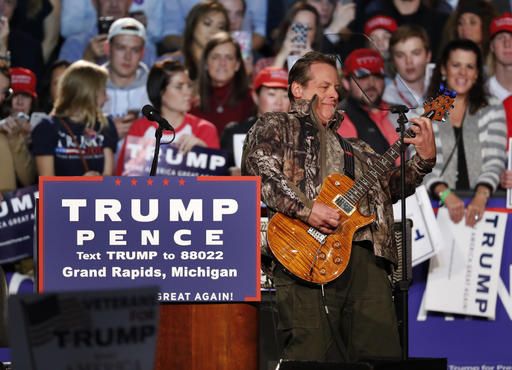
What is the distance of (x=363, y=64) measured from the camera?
10.7m

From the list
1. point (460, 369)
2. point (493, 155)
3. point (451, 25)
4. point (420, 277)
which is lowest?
point (460, 369)

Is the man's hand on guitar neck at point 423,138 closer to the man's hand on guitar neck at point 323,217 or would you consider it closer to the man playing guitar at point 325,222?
the man playing guitar at point 325,222

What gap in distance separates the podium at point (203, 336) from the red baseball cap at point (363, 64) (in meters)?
4.49

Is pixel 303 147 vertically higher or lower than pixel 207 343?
higher

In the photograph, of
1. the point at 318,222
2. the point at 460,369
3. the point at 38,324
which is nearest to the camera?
the point at 38,324

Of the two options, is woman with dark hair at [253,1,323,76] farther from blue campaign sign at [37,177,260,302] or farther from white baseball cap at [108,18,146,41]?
blue campaign sign at [37,177,260,302]

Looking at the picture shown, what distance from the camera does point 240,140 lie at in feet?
34.1

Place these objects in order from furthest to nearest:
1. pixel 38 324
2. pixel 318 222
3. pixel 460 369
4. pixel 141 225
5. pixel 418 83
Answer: pixel 418 83, pixel 460 369, pixel 318 222, pixel 141 225, pixel 38 324

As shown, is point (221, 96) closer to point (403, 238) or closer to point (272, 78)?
point (272, 78)

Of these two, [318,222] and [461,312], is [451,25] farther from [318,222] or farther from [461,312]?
[318,222]

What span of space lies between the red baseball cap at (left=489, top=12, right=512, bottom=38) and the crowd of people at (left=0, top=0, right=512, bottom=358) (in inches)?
0.7

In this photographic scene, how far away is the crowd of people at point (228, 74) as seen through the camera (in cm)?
1019

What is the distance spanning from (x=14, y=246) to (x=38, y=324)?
5.32 metres

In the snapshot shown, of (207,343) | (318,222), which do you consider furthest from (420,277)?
(207,343)
